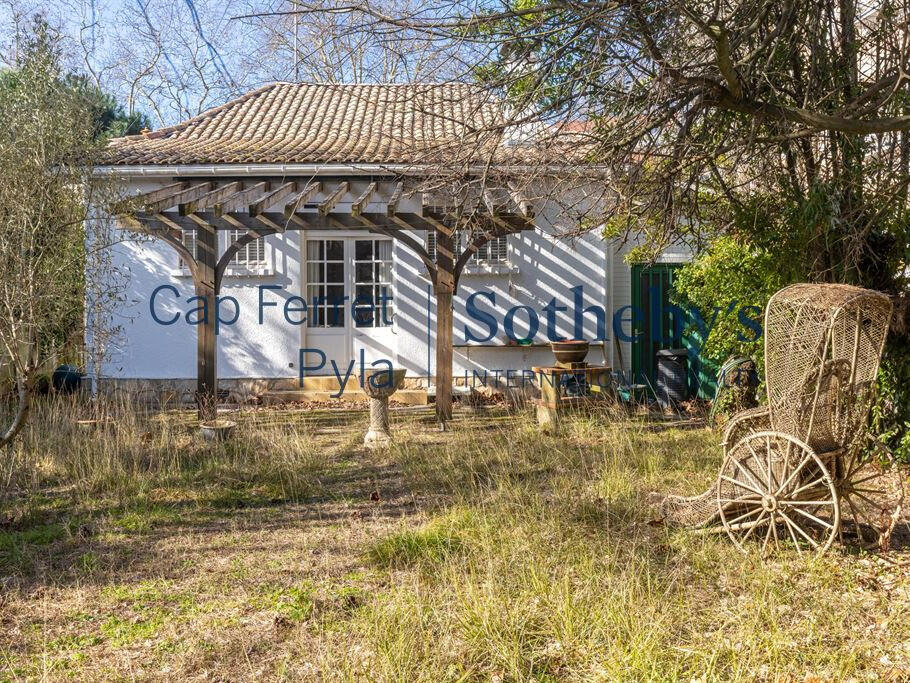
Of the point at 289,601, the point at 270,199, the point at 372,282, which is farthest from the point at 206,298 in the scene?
the point at 289,601

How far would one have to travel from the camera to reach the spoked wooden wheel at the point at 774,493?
442 centimetres

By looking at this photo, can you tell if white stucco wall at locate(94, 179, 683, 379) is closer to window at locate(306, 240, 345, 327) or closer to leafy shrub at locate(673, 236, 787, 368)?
window at locate(306, 240, 345, 327)

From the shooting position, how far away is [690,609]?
12.5ft

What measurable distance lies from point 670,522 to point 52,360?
16.8 feet

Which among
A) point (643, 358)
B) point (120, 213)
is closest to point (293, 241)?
point (120, 213)

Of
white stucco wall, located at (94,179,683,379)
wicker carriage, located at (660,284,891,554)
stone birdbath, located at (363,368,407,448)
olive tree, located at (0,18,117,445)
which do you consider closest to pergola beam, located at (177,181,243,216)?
olive tree, located at (0,18,117,445)

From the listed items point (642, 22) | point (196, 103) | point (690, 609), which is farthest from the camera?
point (196, 103)

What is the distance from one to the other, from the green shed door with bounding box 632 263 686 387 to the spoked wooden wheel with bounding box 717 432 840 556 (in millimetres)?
7129

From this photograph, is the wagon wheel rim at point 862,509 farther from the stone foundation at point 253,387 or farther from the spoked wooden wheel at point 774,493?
the stone foundation at point 253,387

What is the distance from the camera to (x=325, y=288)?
12.2m

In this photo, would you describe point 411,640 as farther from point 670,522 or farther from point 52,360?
point 52,360

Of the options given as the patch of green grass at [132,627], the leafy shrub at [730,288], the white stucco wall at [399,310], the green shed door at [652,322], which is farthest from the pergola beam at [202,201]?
the green shed door at [652,322]

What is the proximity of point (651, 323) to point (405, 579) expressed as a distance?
28.1 feet

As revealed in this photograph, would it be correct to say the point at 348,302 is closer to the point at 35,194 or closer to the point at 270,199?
the point at 270,199
